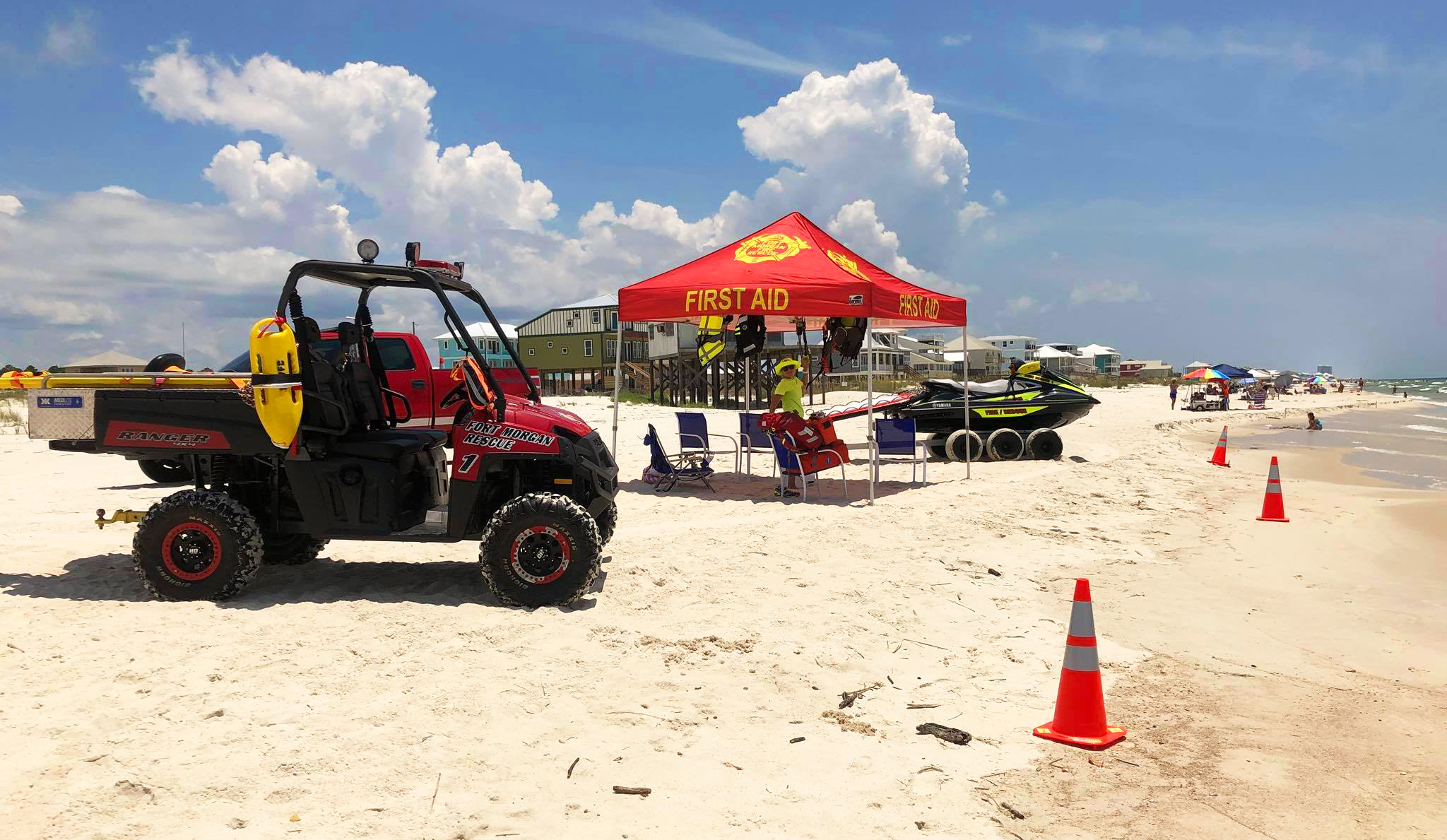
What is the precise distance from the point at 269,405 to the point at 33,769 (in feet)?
8.52

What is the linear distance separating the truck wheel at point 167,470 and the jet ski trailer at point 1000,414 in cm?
1074

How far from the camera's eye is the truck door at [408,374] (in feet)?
→ 43.8

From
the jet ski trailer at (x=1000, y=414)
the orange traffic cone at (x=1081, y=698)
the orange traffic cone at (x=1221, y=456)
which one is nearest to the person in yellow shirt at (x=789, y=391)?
the jet ski trailer at (x=1000, y=414)

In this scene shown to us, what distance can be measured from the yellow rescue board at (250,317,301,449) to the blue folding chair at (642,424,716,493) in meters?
5.88

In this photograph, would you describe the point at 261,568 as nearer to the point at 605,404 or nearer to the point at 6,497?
the point at 6,497

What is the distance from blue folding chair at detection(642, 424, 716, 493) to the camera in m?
11.5

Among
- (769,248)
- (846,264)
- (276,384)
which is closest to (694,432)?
(769,248)

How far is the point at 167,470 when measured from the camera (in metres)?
6.58

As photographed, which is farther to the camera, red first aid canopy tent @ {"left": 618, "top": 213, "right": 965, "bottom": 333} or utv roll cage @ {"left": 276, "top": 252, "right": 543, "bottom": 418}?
red first aid canopy tent @ {"left": 618, "top": 213, "right": 965, "bottom": 333}

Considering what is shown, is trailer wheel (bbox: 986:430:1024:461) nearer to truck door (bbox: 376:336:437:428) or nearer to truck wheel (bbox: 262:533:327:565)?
truck door (bbox: 376:336:437:428)

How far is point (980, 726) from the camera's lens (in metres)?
4.29

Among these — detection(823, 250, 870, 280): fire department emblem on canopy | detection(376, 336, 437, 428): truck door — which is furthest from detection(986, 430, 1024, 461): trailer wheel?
detection(376, 336, 437, 428): truck door

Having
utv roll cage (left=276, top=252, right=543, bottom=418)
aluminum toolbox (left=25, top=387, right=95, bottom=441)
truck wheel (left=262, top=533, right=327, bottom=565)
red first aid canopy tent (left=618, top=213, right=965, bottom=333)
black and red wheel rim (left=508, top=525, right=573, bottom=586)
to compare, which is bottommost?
truck wheel (left=262, top=533, right=327, bottom=565)

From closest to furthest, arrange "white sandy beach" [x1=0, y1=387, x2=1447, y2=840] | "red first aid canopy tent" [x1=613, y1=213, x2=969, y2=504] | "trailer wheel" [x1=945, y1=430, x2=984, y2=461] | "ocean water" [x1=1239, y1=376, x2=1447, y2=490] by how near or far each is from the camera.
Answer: "white sandy beach" [x1=0, y1=387, x2=1447, y2=840] → "red first aid canopy tent" [x1=613, y1=213, x2=969, y2=504] → "trailer wheel" [x1=945, y1=430, x2=984, y2=461] → "ocean water" [x1=1239, y1=376, x2=1447, y2=490]
